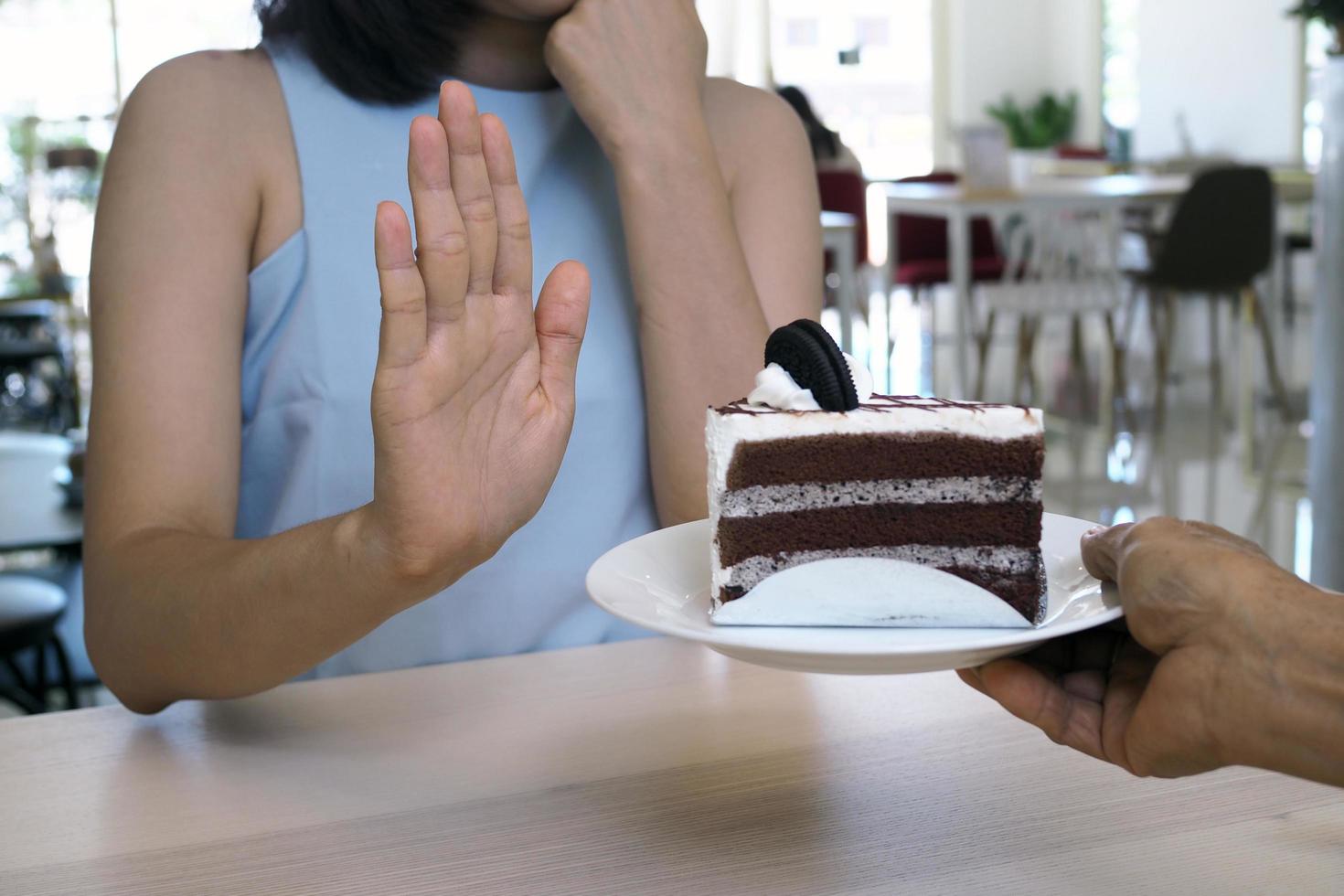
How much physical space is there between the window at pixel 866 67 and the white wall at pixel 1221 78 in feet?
7.62

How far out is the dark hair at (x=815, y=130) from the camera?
5.98 metres

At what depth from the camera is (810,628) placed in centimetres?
74

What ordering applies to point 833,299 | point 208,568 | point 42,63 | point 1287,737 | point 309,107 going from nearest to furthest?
1. point 1287,737
2. point 208,568
3. point 309,107
4. point 833,299
5. point 42,63

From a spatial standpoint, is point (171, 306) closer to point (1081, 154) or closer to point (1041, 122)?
point (1081, 154)

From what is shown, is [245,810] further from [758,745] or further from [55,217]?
[55,217]

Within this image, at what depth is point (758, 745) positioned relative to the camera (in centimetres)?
83

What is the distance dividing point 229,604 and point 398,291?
319mm

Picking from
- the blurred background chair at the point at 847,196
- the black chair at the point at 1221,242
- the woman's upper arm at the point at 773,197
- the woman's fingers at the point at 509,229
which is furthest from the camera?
the blurred background chair at the point at 847,196

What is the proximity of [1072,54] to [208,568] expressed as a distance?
12.4 m

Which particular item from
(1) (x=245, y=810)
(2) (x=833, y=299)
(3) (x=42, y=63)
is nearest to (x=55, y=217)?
(3) (x=42, y=63)

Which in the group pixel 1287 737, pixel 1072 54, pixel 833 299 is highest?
pixel 1072 54

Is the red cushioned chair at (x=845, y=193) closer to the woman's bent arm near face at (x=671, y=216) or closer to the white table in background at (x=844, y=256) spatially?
A: the white table in background at (x=844, y=256)

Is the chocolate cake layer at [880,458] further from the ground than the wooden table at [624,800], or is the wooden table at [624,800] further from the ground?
the chocolate cake layer at [880,458]

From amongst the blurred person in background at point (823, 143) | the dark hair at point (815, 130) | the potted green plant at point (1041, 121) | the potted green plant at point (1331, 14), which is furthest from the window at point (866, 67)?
the potted green plant at point (1331, 14)
